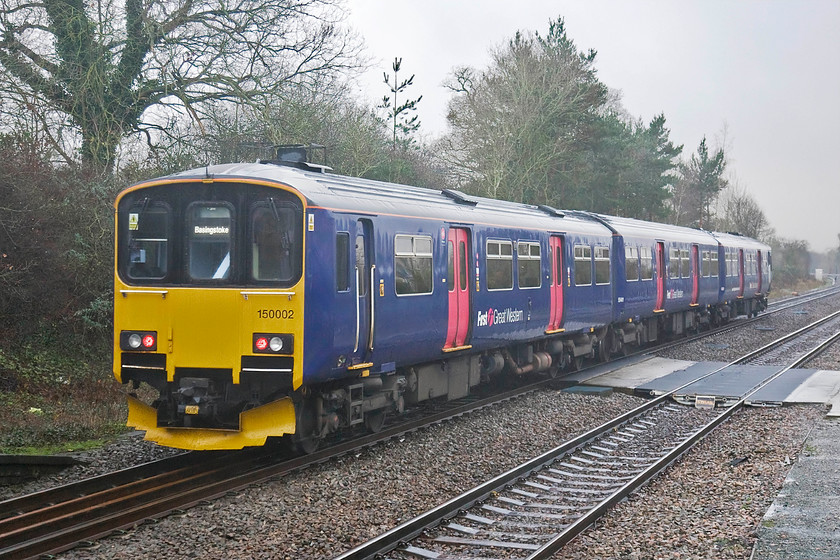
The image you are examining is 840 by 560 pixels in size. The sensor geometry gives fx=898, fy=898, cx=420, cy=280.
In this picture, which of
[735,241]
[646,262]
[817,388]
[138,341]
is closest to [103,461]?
[138,341]

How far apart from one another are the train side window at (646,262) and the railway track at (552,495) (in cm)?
835

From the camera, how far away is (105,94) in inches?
716

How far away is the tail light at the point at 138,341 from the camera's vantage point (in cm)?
945

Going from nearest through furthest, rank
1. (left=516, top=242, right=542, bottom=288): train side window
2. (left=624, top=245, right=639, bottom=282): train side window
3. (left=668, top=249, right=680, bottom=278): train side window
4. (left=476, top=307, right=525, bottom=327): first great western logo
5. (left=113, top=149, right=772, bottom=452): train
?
(left=113, top=149, right=772, bottom=452): train → (left=476, top=307, right=525, bottom=327): first great western logo → (left=516, top=242, right=542, bottom=288): train side window → (left=624, top=245, right=639, bottom=282): train side window → (left=668, top=249, right=680, bottom=278): train side window

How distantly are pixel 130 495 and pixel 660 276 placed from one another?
699 inches

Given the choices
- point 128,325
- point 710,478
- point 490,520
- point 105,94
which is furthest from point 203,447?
point 105,94

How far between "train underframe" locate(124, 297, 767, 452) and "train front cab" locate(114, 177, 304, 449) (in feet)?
0.07

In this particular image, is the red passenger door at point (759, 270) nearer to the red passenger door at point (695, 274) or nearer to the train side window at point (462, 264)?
the red passenger door at point (695, 274)

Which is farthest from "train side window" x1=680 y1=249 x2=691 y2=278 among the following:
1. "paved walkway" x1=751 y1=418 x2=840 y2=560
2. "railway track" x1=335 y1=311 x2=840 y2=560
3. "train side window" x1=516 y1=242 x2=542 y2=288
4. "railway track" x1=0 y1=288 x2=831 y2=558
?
"railway track" x1=0 y1=288 x2=831 y2=558

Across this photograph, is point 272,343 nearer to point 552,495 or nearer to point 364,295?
point 364,295

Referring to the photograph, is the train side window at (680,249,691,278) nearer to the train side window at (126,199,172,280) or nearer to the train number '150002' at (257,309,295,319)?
the train number '150002' at (257,309,295,319)

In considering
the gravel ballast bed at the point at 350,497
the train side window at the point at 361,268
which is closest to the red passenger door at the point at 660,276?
the gravel ballast bed at the point at 350,497

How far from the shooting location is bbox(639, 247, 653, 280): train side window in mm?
21880

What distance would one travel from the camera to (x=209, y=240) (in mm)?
9531
